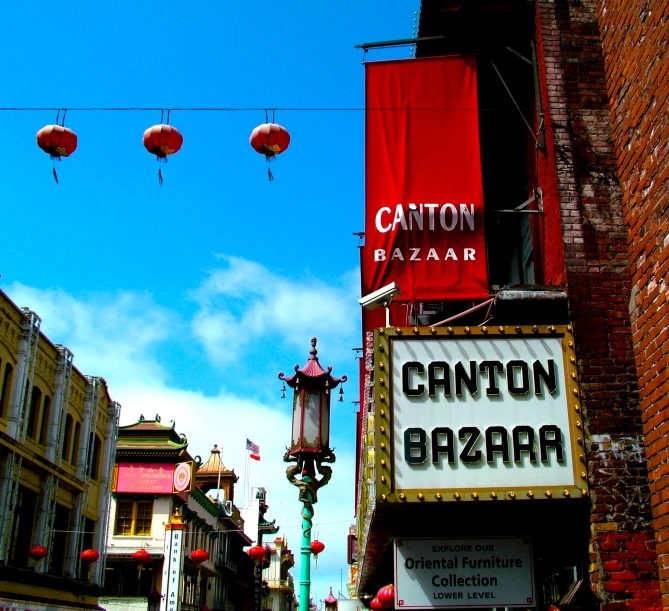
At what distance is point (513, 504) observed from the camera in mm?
7465

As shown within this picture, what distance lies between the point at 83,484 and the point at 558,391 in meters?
28.5

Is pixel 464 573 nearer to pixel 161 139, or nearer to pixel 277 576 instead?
pixel 161 139

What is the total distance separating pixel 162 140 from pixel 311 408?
4.48 metres

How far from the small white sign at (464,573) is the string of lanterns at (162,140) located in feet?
18.0

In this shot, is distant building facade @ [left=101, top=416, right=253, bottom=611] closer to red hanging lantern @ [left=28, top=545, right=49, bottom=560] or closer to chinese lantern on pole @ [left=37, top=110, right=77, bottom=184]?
red hanging lantern @ [left=28, top=545, right=49, bottom=560]

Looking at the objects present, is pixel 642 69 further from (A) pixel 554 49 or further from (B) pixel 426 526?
(B) pixel 426 526

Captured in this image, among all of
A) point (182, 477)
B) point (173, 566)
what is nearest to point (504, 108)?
point (173, 566)

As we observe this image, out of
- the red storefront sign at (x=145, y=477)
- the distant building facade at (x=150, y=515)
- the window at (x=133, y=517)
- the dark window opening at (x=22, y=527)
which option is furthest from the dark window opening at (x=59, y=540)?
the red storefront sign at (x=145, y=477)

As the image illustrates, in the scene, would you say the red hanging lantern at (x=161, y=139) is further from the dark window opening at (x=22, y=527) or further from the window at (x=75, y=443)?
the window at (x=75, y=443)

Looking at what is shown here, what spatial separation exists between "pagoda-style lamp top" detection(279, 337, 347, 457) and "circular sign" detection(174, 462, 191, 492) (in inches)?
1211

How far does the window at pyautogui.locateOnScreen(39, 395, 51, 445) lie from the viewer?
2834cm

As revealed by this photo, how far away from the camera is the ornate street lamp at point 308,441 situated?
9875mm

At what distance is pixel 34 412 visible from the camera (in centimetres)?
2764

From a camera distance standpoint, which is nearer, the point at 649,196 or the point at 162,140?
the point at 649,196
